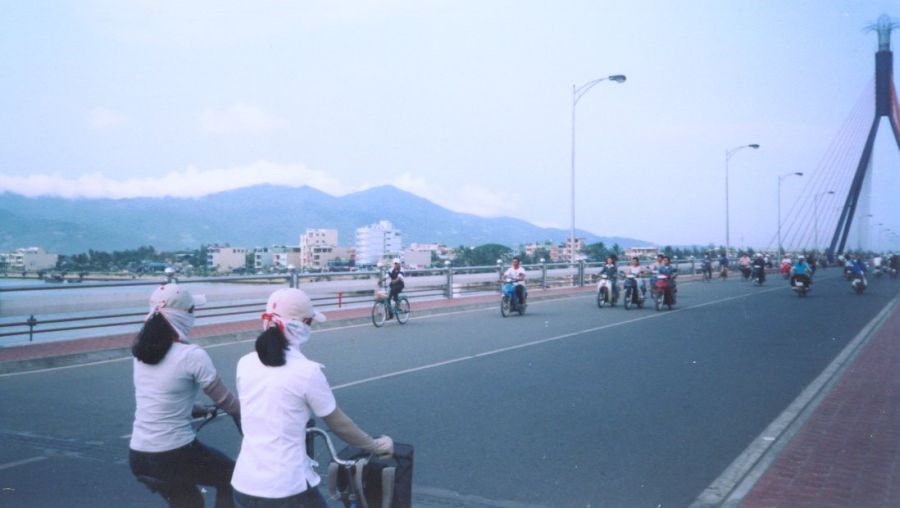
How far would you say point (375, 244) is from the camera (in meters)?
24.7

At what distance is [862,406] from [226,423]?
282 inches

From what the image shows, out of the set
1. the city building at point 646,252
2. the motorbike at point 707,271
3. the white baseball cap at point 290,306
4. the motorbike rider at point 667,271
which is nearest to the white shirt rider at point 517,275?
the motorbike rider at point 667,271

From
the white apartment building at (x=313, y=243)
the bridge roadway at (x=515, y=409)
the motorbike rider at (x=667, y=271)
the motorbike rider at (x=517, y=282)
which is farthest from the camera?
the motorbike rider at (x=667, y=271)

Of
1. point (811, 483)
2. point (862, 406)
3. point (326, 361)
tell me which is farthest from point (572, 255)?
point (811, 483)

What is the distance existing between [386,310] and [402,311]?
47cm

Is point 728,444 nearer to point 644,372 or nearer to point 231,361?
point 644,372

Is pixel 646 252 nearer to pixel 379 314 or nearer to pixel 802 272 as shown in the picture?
pixel 802 272

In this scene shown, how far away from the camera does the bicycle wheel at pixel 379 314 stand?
A: 19158 mm

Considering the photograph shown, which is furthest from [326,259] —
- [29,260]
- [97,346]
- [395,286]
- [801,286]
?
[801,286]

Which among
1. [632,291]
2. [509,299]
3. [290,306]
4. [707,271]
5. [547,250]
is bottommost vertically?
[509,299]

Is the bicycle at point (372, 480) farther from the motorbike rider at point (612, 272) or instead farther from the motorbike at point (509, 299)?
the motorbike rider at point (612, 272)

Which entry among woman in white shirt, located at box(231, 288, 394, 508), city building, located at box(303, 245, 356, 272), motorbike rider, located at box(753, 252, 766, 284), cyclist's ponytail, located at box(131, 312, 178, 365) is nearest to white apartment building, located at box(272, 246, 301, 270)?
city building, located at box(303, 245, 356, 272)

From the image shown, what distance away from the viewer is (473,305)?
25.3 metres

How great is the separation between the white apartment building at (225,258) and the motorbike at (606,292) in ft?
38.5
